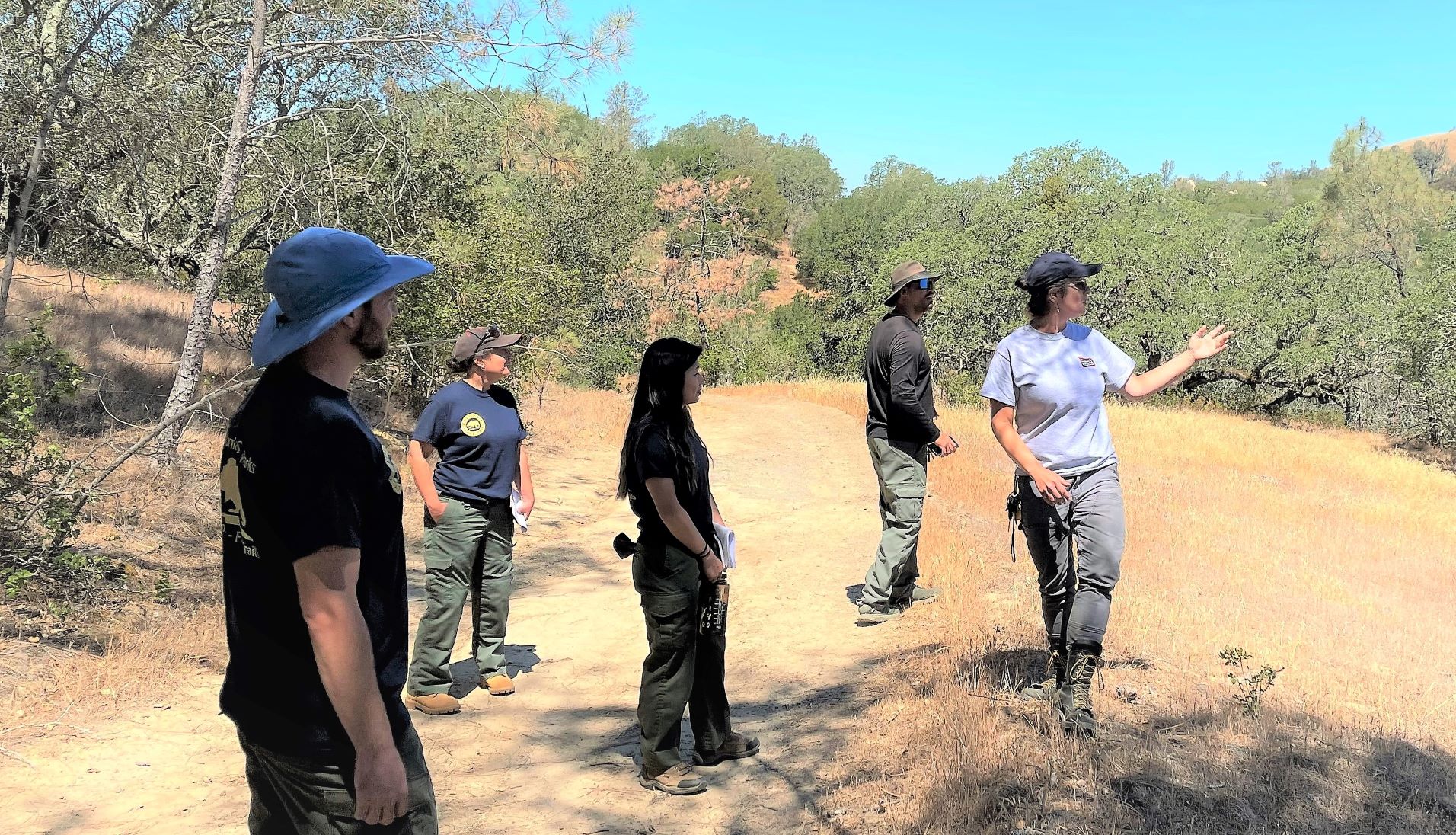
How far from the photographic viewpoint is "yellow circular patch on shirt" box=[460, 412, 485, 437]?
194 inches

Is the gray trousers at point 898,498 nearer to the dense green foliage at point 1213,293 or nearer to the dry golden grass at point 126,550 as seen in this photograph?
the dry golden grass at point 126,550

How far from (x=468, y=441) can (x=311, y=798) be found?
3209 millimetres

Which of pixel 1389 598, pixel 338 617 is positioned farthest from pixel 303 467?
pixel 1389 598

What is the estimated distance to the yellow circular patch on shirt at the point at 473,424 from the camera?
16.1 ft

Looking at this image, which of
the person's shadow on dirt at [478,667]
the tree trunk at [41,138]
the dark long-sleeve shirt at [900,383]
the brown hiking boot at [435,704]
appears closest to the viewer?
the brown hiking boot at [435,704]

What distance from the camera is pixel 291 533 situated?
1.69 m

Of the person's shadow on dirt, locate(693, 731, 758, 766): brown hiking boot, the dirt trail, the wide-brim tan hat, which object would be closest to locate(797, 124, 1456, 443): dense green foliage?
the dirt trail

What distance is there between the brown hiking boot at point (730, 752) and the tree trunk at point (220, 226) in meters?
6.05

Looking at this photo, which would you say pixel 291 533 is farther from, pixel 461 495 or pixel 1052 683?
pixel 1052 683

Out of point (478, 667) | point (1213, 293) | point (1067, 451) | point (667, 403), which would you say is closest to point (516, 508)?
point (478, 667)

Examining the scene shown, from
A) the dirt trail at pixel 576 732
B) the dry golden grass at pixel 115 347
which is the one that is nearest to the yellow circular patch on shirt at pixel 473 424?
the dirt trail at pixel 576 732

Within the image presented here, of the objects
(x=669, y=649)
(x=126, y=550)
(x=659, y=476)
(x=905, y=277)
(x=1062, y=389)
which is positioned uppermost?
(x=905, y=277)

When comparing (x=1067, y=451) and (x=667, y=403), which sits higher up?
(x=667, y=403)

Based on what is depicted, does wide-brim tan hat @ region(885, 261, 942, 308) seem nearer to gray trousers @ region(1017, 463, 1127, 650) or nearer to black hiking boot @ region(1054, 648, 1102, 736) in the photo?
gray trousers @ region(1017, 463, 1127, 650)
